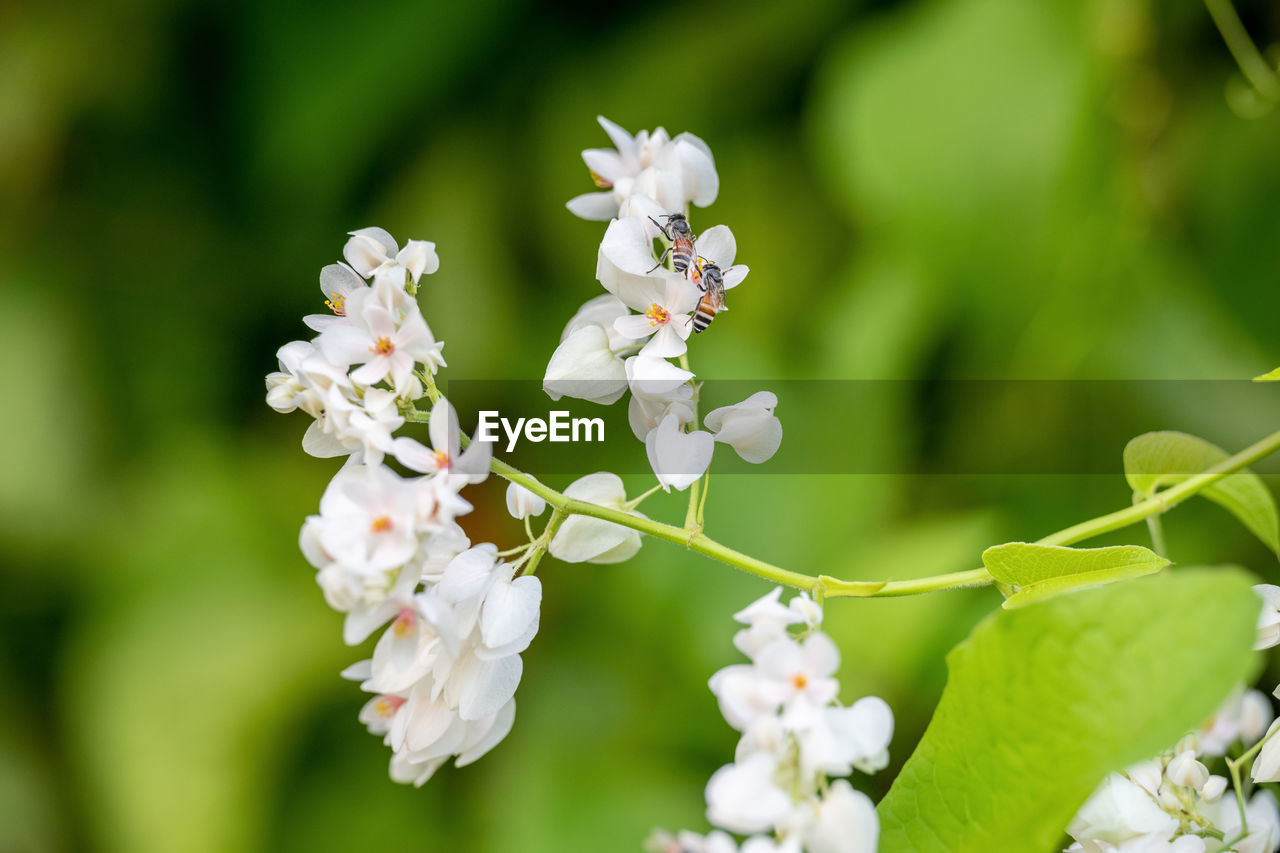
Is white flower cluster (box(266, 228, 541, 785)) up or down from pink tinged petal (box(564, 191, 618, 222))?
down

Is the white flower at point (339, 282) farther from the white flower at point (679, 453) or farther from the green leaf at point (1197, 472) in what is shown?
the green leaf at point (1197, 472)

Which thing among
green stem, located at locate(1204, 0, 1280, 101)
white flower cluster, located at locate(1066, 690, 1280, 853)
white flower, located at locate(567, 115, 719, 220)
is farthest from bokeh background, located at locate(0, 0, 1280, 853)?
white flower, located at locate(567, 115, 719, 220)

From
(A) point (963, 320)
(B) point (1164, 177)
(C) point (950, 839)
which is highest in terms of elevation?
(B) point (1164, 177)

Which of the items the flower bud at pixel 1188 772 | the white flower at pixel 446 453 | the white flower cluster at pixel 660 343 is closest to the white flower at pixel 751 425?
the white flower cluster at pixel 660 343

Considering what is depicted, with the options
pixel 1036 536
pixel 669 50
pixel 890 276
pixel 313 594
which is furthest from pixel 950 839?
pixel 669 50

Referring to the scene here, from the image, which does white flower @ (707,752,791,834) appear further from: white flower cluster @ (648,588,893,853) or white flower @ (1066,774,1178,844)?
white flower @ (1066,774,1178,844)

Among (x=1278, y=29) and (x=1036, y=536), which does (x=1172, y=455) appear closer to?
(x=1036, y=536)
